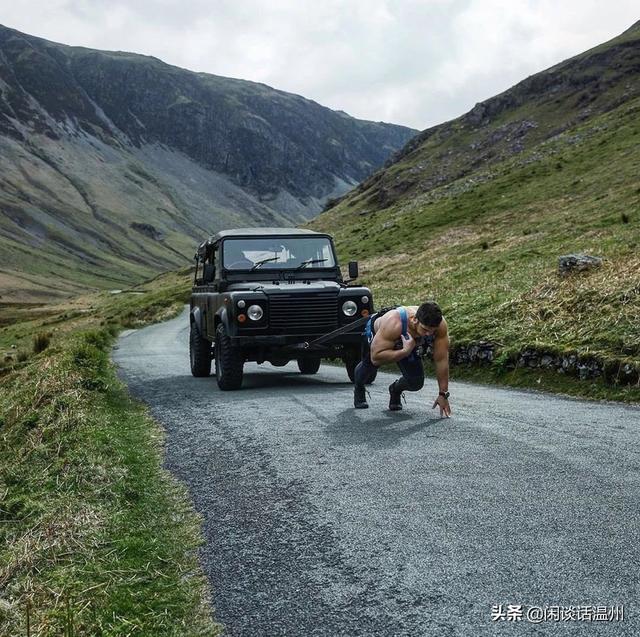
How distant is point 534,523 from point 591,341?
9217 mm

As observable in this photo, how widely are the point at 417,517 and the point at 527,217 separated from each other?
47.5 metres

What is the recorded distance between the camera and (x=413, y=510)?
5535 mm

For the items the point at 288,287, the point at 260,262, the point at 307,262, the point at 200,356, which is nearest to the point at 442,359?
the point at 288,287

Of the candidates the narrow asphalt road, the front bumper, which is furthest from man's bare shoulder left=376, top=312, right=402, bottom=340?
the front bumper

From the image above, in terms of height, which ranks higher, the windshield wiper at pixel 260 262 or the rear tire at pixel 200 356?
the windshield wiper at pixel 260 262

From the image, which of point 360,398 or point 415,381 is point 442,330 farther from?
point 360,398

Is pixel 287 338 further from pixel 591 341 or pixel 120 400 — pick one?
pixel 591 341

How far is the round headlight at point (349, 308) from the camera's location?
529 inches

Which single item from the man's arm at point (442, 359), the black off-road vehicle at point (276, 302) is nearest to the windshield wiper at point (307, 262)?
the black off-road vehicle at point (276, 302)

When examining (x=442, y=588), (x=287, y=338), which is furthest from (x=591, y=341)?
A: (x=442, y=588)

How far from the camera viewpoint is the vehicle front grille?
1304 cm

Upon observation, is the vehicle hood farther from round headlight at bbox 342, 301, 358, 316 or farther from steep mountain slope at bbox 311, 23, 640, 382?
steep mountain slope at bbox 311, 23, 640, 382

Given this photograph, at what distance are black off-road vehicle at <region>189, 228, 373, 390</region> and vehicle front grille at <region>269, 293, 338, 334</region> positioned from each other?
19mm

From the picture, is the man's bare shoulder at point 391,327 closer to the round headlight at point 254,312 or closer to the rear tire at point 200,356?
the round headlight at point 254,312
